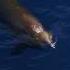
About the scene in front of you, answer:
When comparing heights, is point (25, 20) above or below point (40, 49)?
above

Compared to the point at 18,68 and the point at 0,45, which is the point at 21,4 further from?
the point at 18,68

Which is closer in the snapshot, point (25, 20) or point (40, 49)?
point (40, 49)

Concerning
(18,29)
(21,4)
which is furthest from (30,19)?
(21,4)

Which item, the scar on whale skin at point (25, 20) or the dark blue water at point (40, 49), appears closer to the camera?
the dark blue water at point (40, 49)

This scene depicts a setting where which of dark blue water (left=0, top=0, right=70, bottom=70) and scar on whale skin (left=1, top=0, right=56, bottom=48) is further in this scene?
scar on whale skin (left=1, top=0, right=56, bottom=48)
